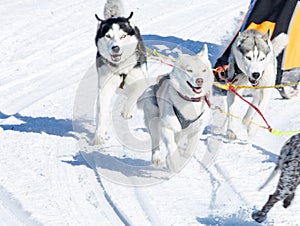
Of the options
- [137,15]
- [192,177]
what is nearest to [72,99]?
[192,177]

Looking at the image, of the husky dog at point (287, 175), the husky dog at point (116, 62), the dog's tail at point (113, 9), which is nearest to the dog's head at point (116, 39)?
the husky dog at point (116, 62)

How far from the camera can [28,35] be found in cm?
864

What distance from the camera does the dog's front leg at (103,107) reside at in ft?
17.6

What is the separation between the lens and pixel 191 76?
4.46 meters

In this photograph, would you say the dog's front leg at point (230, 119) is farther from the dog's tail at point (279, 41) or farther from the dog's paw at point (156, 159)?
the dog's paw at point (156, 159)

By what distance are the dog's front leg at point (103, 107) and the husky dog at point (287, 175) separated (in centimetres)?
188

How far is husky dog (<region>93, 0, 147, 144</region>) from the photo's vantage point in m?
5.39

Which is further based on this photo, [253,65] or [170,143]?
[253,65]

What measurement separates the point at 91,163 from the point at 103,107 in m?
0.67

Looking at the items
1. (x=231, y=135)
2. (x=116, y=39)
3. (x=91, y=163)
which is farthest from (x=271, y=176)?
(x=116, y=39)

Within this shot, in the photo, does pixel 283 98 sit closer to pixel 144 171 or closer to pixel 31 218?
pixel 144 171

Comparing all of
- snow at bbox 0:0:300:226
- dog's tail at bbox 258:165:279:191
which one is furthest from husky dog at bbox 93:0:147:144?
dog's tail at bbox 258:165:279:191

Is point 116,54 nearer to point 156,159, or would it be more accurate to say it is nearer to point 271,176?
point 156,159

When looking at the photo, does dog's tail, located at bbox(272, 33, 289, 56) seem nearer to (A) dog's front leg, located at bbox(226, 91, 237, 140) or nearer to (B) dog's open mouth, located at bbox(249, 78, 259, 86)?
(B) dog's open mouth, located at bbox(249, 78, 259, 86)
